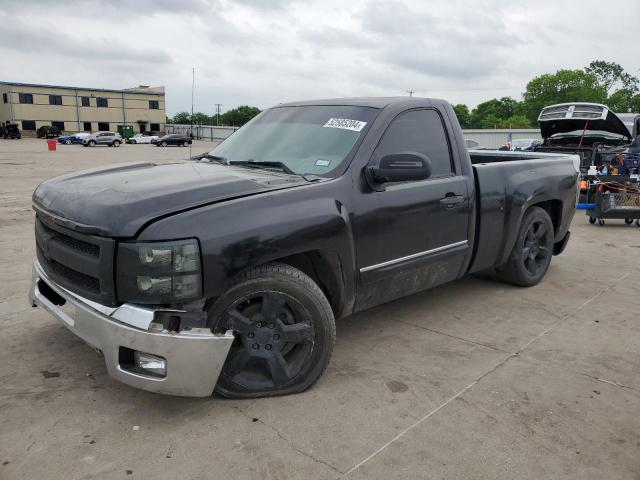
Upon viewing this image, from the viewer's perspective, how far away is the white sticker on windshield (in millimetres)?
3672

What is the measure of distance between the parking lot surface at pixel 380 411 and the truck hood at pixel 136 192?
1028 millimetres

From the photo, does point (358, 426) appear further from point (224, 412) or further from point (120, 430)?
point (120, 430)

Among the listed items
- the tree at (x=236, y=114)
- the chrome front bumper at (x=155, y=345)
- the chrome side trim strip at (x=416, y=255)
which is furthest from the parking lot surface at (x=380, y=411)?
the tree at (x=236, y=114)

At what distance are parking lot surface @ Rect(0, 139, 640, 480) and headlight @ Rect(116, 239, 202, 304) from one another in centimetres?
73

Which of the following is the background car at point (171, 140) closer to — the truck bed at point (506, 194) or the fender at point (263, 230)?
the truck bed at point (506, 194)

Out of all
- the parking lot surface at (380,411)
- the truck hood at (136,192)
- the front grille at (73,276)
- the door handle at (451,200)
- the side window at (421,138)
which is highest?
the side window at (421,138)

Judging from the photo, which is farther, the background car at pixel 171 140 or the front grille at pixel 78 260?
the background car at pixel 171 140

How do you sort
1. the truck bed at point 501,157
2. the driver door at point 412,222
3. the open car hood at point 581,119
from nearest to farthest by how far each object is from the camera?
the driver door at point 412,222, the truck bed at point 501,157, the open car hood at point 581,119

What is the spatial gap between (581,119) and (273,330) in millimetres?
9796

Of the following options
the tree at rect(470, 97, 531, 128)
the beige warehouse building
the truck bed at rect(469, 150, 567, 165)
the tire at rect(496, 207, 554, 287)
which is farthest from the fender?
the tree at rect(470, 97, 531, 128)

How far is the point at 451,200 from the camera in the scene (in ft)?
13.2

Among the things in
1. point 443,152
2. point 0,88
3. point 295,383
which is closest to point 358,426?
point 295,383

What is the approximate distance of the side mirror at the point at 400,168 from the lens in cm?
335

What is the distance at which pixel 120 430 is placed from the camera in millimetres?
2779
